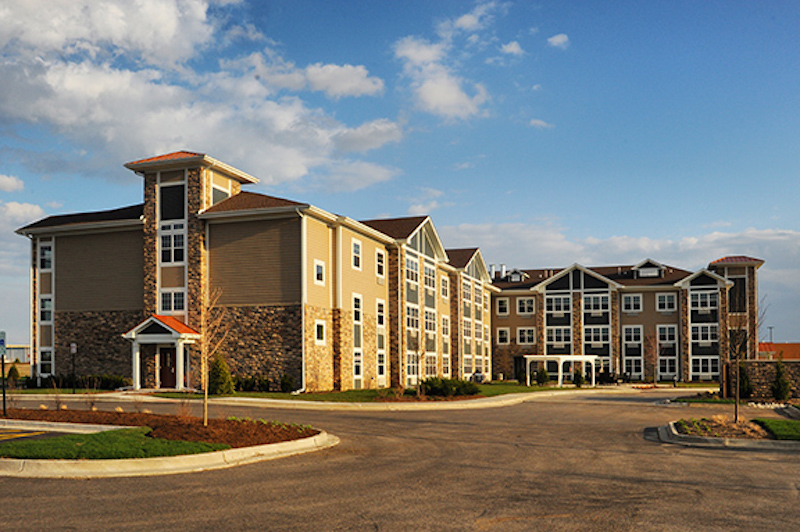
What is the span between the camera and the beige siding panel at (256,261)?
36.2 meters

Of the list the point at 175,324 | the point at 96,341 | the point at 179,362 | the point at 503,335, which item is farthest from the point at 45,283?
the point at 503,335

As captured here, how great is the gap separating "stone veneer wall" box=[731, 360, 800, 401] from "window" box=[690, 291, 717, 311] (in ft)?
109

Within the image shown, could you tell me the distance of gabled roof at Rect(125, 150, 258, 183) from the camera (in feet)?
122

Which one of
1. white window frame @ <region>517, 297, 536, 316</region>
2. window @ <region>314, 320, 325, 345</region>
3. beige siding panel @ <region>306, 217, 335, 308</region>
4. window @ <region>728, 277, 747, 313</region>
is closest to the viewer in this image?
beige siding panel @ <region>306, 217, 335, 308</region>

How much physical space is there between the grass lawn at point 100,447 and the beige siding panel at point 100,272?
2564 centimetres

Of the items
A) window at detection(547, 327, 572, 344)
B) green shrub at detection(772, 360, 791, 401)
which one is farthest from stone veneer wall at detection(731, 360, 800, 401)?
window at detection(547, 327, 572, 344)

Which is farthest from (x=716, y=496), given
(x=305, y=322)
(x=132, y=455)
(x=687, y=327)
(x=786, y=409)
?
(x=687, y=327)

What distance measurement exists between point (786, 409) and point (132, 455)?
2510 cm

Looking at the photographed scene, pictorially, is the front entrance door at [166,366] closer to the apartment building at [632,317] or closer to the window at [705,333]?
the apartment building at [632,317]

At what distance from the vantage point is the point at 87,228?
131 feet

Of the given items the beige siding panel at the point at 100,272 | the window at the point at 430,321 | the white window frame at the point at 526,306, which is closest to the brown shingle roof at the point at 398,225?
the window at the point at 430,321

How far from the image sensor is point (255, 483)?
11602mm

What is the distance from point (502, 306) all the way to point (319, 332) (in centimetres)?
4059

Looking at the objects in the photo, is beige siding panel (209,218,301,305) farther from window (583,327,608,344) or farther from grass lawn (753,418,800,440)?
window (583,327,608,344)
